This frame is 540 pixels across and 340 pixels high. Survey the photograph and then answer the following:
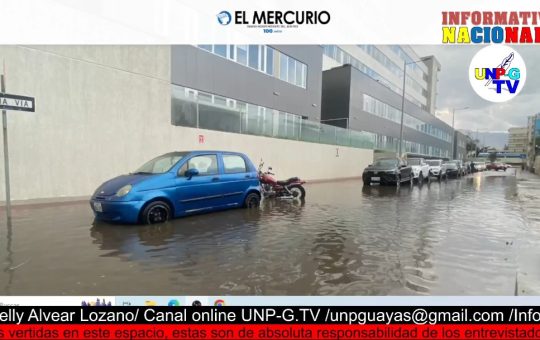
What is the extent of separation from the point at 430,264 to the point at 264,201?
7.01 meters

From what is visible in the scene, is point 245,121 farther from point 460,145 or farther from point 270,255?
point 460,145

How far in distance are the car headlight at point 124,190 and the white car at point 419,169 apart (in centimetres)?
1822

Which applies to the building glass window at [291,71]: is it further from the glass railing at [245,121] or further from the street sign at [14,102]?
the street sign at [14,102]

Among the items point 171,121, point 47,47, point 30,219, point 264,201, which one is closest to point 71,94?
point 47,47

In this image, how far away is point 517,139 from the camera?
117 meters

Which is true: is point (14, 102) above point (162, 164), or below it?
above

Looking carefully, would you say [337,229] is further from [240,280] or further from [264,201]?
[264,201]

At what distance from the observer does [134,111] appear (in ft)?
37.4

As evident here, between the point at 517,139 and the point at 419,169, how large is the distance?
419 feet

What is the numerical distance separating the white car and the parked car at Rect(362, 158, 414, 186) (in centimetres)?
161

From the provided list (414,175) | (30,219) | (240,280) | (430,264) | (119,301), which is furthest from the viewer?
(414,175)

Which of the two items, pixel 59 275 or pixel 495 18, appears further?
pixel 495 18

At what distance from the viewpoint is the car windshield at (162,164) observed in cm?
730

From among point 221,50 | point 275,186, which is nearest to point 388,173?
point 275,186
